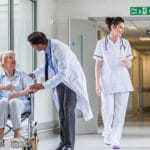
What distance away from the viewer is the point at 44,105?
27.3ft

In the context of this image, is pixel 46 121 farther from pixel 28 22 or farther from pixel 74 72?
pixel 74 72

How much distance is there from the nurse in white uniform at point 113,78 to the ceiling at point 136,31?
368cm

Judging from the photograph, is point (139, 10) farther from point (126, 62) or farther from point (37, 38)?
point (37, 38)

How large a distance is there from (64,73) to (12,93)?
58cm

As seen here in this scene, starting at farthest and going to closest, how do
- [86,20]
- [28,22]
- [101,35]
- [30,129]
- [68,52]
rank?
1. [101,35]
2. [86,20]
3. [28,22]
4. [68,52]
5. [30,129]

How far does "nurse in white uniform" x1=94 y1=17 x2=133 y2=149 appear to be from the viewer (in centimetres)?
552

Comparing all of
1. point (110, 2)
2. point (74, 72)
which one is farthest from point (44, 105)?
point (74, 72)

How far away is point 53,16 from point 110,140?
3829 mm

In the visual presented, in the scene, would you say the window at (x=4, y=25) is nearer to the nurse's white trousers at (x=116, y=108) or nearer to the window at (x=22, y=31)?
the window at (x=22, y=31)

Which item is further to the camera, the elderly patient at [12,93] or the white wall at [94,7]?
the white wall at [94,7]

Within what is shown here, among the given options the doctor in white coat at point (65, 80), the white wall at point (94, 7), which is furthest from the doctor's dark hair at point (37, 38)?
the white wall at point (94, 7)

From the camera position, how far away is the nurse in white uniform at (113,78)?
5.52m

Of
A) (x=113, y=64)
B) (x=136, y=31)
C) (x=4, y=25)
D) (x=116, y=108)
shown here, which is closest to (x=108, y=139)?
(x=116, y=108)

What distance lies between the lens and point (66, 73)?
469cm
